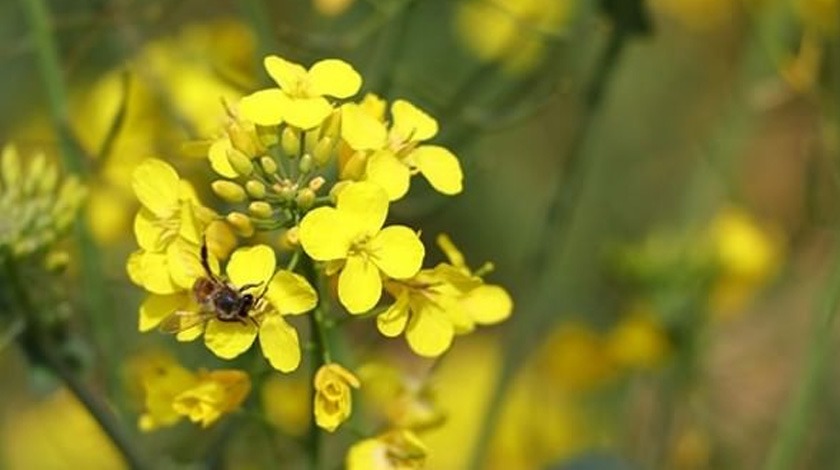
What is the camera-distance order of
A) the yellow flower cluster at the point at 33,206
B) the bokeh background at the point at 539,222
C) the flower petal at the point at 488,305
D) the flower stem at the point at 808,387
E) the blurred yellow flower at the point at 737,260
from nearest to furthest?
the flower petal at the point at 488,305 → the yellow flower cluster at the point at 33,206 → the flower stem at the point at 808,387 → the bokeh background at the point at 539,222 → the blurred yellow flower at the point at 737,260

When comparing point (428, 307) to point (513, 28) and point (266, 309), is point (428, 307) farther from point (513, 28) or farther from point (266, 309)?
point (513, 28)

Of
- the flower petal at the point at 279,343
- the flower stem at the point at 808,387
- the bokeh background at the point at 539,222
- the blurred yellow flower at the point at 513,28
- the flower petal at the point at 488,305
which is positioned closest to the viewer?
the flower petal at the point at 279,343

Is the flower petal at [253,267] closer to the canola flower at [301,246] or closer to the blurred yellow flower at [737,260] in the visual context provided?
the canola flower at [301,246]

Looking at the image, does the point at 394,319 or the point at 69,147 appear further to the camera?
the point at 69,147

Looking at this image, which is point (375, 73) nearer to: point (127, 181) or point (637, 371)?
point (127, 181)

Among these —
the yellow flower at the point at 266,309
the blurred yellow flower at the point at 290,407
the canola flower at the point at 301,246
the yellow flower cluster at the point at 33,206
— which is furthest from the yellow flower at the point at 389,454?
the blurred yellow flower at the point at 290,407

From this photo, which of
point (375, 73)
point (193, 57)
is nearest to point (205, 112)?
point (193, 57)

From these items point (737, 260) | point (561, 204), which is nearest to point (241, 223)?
point (561, 204)
